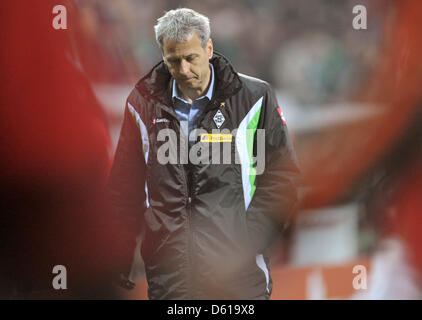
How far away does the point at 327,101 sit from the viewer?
2309 millimetres

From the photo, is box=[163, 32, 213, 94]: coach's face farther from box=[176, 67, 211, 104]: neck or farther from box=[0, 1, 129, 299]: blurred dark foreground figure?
box=[0, 1, 129, 299]: blurred dark foreground figure

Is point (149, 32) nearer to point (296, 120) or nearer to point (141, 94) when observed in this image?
point (141, 94)

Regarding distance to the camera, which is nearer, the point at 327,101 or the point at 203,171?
the point at 203,171

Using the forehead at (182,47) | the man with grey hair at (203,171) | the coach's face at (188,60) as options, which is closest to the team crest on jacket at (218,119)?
the man with grey hair at (203,171)

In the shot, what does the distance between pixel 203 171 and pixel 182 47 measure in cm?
40

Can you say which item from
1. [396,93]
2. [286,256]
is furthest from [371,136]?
[286,256]

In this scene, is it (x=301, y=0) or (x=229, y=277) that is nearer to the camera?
(x=229, y=277)

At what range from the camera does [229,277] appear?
1.72m

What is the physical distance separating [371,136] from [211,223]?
1009 mm

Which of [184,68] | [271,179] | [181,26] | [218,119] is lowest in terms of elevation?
[271,179]

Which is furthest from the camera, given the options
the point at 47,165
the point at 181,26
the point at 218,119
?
the point at 47,165

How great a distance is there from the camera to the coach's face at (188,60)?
5.37 feet

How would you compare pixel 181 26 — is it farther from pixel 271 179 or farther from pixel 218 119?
pixel 271 179

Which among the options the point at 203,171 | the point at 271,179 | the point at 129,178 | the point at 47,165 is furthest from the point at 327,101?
the point at 47,165
